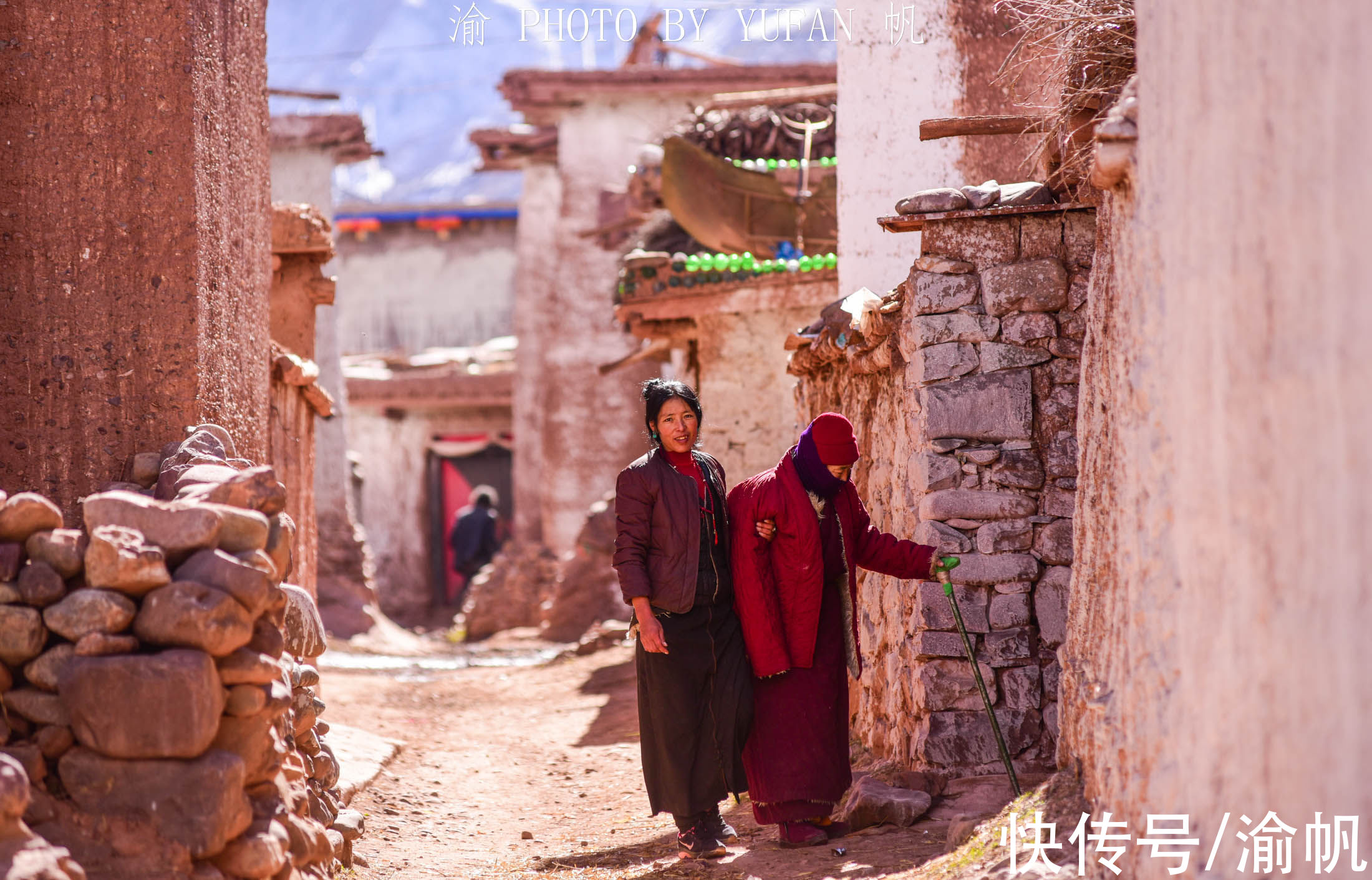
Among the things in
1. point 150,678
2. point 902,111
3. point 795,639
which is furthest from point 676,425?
point 902,111

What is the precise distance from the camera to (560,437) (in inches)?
634

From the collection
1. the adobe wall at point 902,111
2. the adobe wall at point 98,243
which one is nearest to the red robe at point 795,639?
the adobe wall at point 98,243

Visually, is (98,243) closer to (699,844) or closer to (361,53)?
(699,844)

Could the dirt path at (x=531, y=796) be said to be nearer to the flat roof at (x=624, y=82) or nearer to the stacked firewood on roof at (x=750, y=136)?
the stacked firewood on roof at (x=750, y=136)

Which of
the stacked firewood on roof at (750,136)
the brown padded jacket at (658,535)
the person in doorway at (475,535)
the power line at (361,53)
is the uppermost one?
the power line at (361,53)

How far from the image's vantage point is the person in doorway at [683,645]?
15.0ft

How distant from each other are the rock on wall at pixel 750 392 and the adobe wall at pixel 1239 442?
677cm

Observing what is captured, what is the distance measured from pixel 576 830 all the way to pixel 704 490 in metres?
1.57

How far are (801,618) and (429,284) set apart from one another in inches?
690

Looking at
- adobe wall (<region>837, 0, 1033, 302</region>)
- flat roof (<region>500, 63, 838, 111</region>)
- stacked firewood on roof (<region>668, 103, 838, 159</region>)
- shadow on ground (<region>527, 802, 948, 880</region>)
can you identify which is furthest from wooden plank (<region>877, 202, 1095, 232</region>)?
flat roof (<region>500, 63, 838, 111</region>)

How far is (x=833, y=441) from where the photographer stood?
4617mm

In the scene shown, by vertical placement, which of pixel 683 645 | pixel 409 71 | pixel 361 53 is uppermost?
pixel 409 71

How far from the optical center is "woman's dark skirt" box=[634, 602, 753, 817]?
4598 millimetres

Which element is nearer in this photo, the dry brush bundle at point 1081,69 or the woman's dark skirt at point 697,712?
the dry brush bundle at point 1081,69
